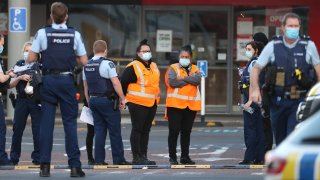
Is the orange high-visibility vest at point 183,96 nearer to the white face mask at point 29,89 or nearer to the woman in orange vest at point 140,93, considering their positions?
the woman in orange vest at point 140,93

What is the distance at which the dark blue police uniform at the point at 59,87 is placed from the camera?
421 inches

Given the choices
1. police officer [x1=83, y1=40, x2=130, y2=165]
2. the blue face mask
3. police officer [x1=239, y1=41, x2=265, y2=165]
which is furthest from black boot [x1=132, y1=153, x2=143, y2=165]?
the blue face mask

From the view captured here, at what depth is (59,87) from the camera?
35.3 feet

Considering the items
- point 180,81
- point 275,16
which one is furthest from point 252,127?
point 275,16

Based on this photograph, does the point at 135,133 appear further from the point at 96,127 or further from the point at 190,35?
the point at 190,35

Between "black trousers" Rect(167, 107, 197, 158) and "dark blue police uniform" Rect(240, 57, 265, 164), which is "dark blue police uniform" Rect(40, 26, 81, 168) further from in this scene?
"dark blue police uniform" Rect(240, 57, 265, 164)

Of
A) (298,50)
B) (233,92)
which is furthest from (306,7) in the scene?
(298,50)

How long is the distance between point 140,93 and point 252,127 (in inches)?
66.8

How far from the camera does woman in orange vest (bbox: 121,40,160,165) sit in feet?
43.7

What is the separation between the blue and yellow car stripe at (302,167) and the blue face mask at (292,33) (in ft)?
12.6

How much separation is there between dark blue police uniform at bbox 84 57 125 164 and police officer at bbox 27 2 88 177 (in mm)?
1862

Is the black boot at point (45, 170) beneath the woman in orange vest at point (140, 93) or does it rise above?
beneath

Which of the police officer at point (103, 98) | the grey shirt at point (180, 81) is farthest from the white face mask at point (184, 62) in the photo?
the police officer at point (103, 98)

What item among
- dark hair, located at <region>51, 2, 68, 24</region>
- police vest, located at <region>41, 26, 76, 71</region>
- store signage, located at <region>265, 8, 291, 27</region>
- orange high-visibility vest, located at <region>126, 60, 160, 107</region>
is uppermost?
store signage, located at <region>265, 8, 291, 27</region>
